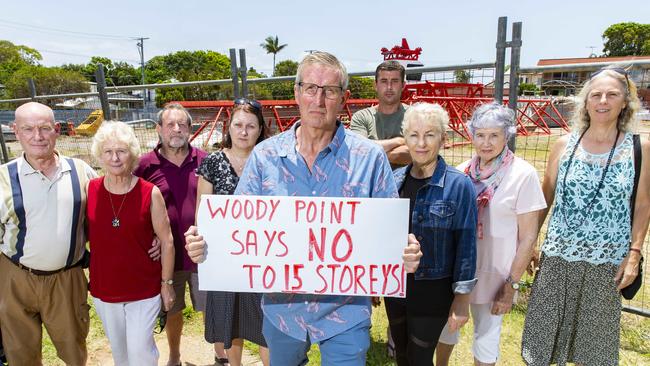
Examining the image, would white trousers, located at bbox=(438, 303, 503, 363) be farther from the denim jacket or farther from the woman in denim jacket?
the denim jacket

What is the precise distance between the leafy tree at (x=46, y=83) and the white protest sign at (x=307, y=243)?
49414 mm

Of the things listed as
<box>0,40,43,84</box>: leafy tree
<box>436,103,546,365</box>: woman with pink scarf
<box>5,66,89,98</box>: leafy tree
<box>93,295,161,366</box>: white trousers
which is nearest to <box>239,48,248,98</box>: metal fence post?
<box>93,295,161,366</box>: white trousers

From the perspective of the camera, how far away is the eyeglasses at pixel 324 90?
1.78 metres

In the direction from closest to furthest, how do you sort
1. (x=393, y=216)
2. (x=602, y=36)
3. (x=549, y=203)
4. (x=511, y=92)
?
(x=393, y=216) < (x=549, y=203) < (x=511, y=92) < (x=602, y=36)

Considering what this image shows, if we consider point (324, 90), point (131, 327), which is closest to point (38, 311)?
point (131, 327)

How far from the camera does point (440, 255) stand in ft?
7.28

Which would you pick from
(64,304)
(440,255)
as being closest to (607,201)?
(440,255)

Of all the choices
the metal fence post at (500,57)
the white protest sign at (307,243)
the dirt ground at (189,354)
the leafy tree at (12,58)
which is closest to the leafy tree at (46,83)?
the leafy tree at (12,58)

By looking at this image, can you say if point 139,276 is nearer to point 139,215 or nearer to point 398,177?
point 139,215

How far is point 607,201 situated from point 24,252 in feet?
11.1

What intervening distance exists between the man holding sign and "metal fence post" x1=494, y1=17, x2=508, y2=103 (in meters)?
1.81

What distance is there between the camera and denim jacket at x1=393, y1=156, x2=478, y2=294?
7.11ft

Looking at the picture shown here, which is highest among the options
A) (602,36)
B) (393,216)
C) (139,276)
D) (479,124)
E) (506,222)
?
(602,36)

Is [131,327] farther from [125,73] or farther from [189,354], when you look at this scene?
[125,73]
